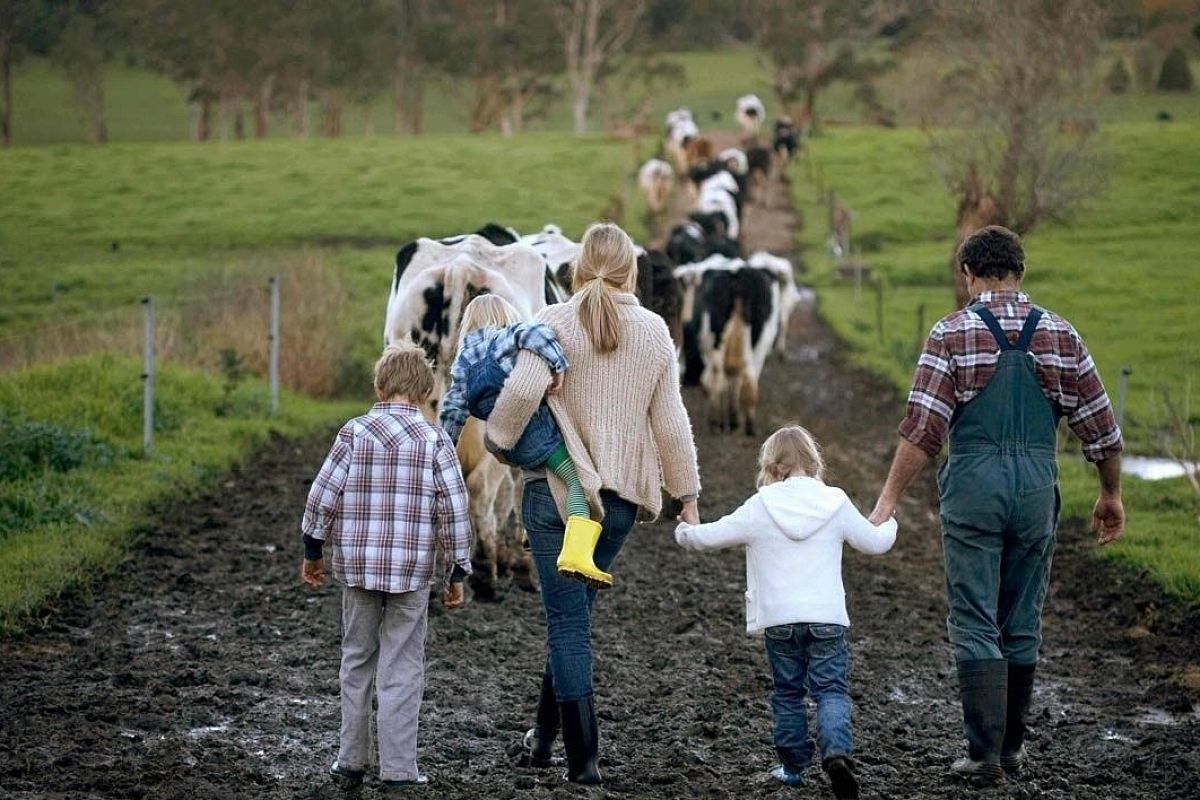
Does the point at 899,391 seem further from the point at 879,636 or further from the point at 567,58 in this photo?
the point at 567,58

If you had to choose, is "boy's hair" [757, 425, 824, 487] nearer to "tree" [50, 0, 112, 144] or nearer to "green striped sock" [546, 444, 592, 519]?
"green striped sock" [546, 444, 592, 519]

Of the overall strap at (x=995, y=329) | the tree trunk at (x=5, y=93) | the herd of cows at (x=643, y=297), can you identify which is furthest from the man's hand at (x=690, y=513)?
the tree trunk at (x=5, y=93)

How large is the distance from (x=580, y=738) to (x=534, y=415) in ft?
4.16

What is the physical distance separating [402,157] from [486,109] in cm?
2031

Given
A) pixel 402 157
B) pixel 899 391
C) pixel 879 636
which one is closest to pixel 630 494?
pixel 879 636

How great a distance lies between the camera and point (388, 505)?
6.37 metres

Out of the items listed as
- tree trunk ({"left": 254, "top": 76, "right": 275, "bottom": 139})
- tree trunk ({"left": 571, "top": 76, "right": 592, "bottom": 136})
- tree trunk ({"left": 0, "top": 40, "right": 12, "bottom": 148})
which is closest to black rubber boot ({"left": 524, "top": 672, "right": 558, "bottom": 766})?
tree trunk ({"left": 0, "top": 40, "right": 12, "bottom": 148})

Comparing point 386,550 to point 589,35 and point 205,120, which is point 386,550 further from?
point 205,120

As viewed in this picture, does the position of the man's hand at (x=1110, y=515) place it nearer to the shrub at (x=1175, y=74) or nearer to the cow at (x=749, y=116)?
the cow at (x=749, y=116)

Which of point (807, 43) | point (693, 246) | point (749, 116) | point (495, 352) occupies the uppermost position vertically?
point (807, 43)

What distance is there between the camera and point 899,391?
2211cm

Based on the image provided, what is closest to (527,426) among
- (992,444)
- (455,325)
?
(992,444)

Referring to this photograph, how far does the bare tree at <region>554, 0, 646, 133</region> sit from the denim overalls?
6334cm

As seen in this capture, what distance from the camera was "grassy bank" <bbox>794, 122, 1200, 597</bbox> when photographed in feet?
47.2
